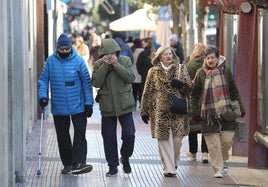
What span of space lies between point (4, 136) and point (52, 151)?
560 centimetres

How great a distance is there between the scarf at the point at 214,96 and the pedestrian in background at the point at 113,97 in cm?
100

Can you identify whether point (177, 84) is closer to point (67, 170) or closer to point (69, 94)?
point (69, 94)

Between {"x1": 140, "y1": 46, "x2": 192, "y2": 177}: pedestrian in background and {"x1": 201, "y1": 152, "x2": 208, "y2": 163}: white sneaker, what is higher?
{"x1": 140, "y1": 46, "x2": 192, "y2": 177}: pedestrian in background

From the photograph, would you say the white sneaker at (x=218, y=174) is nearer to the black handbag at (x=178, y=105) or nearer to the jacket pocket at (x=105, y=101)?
the black handbag at (x=178, y=105)

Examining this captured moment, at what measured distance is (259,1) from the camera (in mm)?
12961

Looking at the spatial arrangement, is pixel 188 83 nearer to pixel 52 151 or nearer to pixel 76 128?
pixel 76 128

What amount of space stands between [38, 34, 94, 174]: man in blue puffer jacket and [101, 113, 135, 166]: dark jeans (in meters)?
0.32

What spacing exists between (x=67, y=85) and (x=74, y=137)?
2.33 feet

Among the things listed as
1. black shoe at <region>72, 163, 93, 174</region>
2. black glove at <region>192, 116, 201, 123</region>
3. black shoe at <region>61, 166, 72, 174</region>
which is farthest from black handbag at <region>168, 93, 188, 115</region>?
black shoe at <region>61, 166, 72, 174</region>

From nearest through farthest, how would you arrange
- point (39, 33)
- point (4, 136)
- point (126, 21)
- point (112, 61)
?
point (4, 136) → point (112, 61) → point (39, 33) → point (126, 21)

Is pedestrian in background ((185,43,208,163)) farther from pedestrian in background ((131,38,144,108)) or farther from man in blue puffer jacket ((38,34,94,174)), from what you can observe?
pedestrian in background ((131,38,144,108))

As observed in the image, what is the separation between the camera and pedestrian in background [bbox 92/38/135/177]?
38.8ft

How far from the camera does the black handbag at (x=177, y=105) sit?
11.8 meters

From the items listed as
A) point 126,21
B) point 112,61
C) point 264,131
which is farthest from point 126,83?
point 126,21
